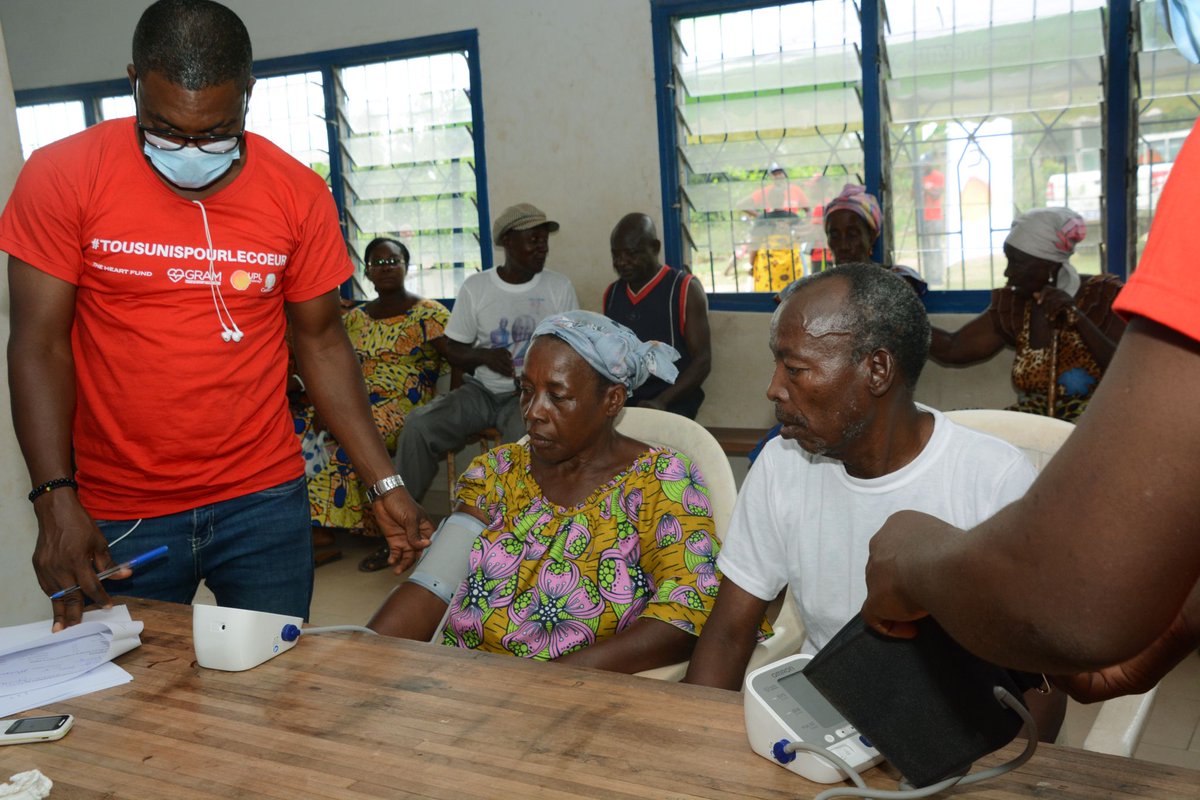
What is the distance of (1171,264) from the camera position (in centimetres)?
61

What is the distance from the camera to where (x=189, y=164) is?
1.89 metres

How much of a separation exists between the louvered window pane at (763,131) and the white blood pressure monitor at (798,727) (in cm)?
396

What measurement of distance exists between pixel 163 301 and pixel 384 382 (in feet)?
11.3

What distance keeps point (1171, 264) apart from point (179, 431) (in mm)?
1755

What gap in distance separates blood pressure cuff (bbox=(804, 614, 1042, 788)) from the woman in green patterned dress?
4157mm

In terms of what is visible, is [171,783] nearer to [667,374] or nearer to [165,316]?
[165,316]

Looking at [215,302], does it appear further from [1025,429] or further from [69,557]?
[1025,429]

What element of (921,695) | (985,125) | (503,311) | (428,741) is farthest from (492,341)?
(921,695)

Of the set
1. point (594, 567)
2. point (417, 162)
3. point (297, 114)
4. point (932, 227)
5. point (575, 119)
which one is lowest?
point (594, 567)

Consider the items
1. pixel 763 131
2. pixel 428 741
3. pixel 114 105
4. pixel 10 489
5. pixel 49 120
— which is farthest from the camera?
pixel 49 120

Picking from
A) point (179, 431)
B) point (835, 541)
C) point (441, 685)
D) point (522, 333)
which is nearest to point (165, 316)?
point (179, 431)

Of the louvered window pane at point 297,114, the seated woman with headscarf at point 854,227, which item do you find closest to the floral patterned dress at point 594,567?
the seated woman with headscarf at point 854,227

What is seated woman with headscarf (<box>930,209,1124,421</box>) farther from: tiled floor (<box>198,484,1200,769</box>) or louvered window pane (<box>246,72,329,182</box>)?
louvered window pane (<box>246,72,329,182</box>)

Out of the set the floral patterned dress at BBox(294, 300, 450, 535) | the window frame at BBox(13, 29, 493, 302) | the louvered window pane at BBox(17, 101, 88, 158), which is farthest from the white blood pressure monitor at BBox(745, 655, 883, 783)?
the louvered window pane at BBox(17, 101, 88, 158)
